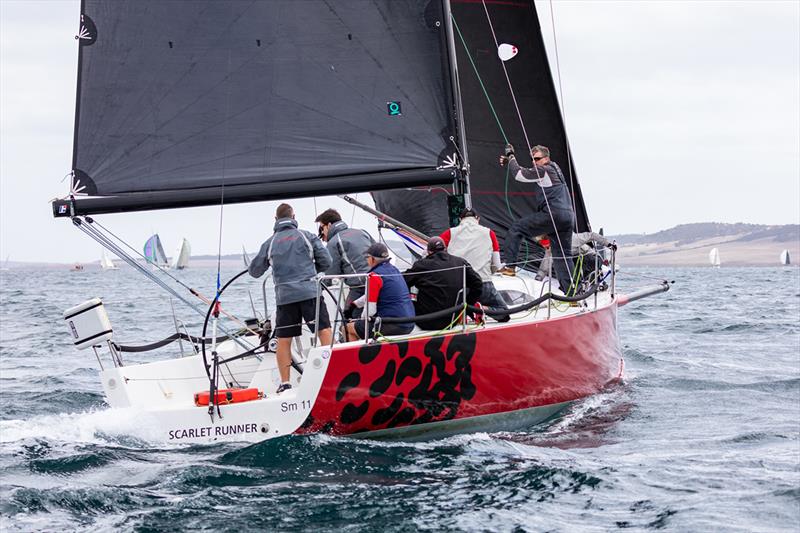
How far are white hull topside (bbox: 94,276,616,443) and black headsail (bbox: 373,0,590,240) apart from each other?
325cm

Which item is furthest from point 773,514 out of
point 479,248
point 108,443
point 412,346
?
point 108,443

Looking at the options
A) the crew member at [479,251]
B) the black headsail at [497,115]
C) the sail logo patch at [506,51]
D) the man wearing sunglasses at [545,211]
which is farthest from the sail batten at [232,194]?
the sail logo patch at [506,51]

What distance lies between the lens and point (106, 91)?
7.30 meters

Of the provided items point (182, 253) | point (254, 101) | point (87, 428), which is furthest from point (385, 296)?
point (182, 253)

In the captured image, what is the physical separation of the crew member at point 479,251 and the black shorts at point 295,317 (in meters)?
1.35

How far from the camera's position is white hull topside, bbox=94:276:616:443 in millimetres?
6520

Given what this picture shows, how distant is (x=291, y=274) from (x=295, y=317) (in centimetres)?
33

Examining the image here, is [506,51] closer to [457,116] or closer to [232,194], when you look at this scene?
[457,116]

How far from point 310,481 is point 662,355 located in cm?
781

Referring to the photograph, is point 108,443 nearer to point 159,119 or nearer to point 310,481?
point 310,481

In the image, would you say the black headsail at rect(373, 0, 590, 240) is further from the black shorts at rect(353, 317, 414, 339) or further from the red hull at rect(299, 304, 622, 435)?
the black shorts at rect(353, 317, 414, 339)

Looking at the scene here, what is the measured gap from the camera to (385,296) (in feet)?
23.3

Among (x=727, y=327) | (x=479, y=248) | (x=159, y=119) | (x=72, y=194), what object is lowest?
(x=727, y=327)

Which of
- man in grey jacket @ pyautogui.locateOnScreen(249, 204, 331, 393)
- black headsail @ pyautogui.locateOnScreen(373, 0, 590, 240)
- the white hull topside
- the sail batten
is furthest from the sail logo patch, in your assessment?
man in grey jacket @ pyautogui.locateOnScreen(249, 204, 331, 393)
